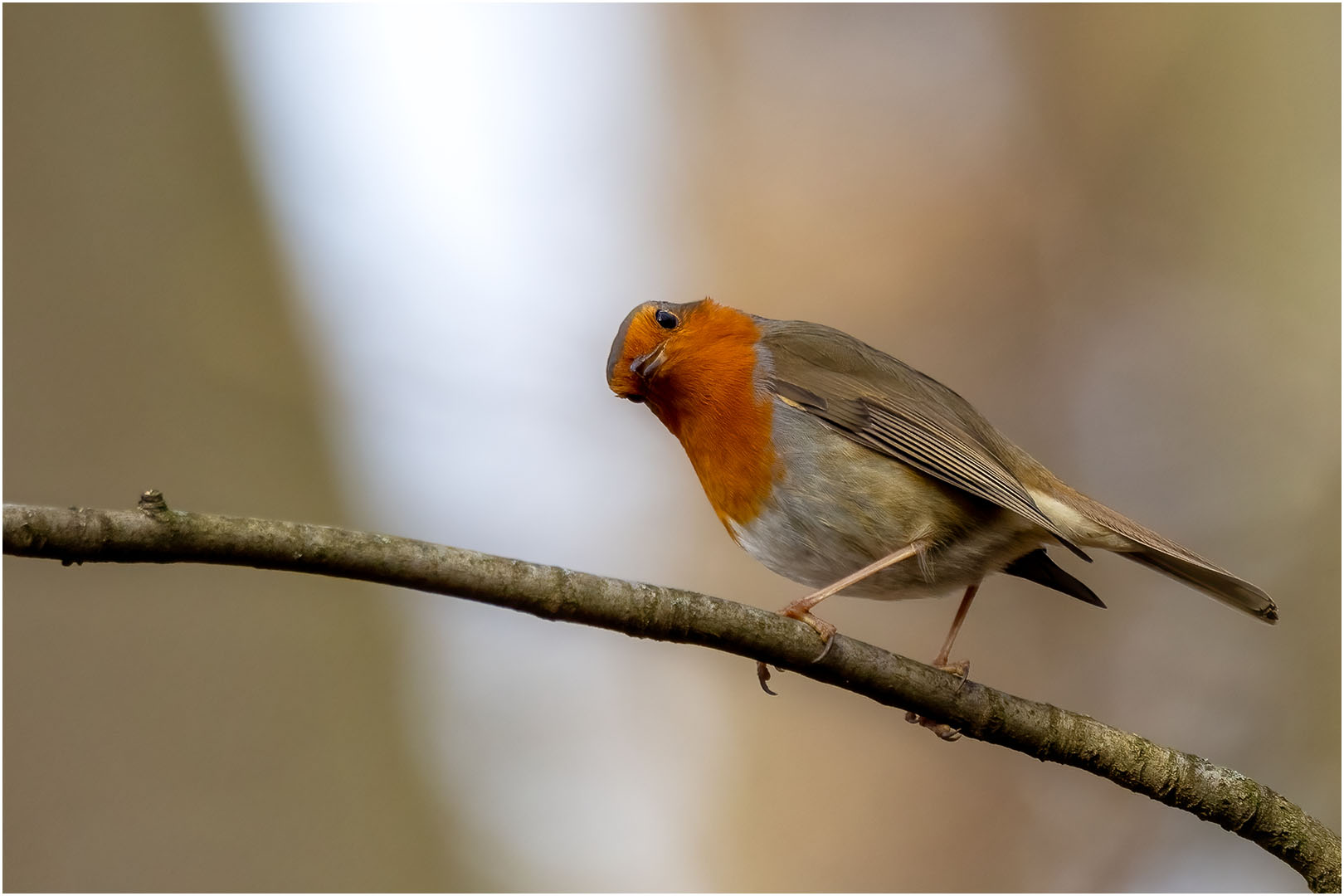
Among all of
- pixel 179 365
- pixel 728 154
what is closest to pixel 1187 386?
pixel 728 154

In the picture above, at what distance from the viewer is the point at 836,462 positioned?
9.75 feet

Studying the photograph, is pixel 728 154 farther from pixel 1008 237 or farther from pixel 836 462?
pixel 836 462

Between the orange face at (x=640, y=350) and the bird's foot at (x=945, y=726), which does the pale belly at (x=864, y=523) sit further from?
the orange face at (x=640, y=350)

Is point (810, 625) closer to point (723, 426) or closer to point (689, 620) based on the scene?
point (689, 620)

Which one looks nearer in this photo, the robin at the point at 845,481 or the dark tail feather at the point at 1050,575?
the robin at the point at 845,481

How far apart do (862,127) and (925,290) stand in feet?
2.92

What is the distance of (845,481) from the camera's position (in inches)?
117

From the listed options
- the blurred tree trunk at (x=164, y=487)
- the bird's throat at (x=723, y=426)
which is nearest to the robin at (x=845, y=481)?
the bird's throat at (x=723, y=426)

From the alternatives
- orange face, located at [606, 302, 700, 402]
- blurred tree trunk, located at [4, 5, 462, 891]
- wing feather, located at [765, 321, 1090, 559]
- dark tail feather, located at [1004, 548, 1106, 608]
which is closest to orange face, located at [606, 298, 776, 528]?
orange face, located at [606, 302, 700, 402]

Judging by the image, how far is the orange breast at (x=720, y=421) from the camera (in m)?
2.96

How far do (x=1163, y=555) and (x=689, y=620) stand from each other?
1819 millimetres

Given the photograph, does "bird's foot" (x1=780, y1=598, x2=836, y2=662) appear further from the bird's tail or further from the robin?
the bird's tail

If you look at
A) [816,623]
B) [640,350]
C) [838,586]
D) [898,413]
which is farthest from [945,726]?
[640,350]

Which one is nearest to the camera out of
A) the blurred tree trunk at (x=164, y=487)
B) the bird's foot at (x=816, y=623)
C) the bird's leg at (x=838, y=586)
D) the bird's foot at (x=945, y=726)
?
the bird's foot at (x=816, y=623)
